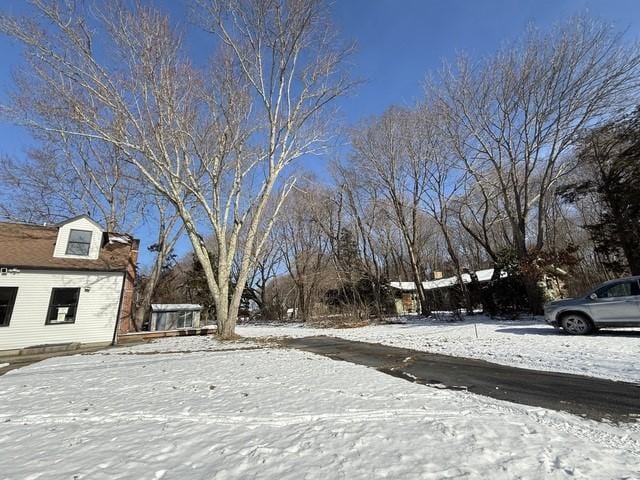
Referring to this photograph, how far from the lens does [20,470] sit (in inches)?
93.0

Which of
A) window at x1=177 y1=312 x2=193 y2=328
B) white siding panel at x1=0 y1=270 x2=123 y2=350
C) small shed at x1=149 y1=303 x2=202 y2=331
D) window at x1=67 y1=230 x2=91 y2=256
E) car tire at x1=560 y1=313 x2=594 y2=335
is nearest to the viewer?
car tire at x1=560 y1=313 x2=594 y2=335

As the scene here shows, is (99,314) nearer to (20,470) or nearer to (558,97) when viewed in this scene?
(20,470)

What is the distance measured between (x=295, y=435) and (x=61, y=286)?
15.9 m

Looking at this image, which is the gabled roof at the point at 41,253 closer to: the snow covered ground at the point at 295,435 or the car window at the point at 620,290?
the snow covered ground at the point at 295,435

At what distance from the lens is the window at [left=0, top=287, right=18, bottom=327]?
12.7m

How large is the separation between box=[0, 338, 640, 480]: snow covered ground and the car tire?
7485 mm

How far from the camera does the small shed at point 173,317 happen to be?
17969 millimetres

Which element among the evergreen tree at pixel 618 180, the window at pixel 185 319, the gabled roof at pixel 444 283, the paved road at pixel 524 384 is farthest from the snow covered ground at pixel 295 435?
the gabled roof at pixel 444 283

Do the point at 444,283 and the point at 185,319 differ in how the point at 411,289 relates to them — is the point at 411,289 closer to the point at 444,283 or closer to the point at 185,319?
the point at 444,283

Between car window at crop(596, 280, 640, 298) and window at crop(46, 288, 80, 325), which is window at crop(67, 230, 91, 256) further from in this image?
car window at crop(596, 280, 640, 298)

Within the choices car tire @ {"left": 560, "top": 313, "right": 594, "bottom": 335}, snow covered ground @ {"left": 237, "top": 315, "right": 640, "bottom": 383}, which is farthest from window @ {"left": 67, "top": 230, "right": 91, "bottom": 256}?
car tire @ {"left": 560, "top": 313, "right": 594, "bottom": 335}

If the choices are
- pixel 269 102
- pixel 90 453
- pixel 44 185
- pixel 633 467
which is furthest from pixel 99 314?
pixel 633 467

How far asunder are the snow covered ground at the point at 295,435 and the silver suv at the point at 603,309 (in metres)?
7.47

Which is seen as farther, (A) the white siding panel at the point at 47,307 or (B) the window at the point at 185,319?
(B) the window at the point at 185,319
